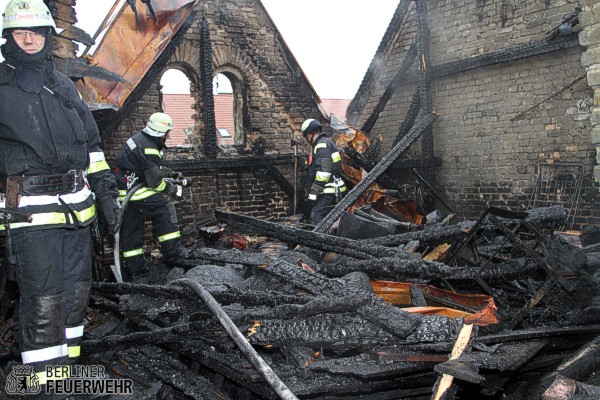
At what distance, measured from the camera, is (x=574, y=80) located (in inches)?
300

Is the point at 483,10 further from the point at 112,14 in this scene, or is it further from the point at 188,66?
the point at 112,14

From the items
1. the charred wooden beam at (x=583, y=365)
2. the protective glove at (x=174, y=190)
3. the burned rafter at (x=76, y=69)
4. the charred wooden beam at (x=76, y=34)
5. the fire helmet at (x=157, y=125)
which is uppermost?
the charred wooden beam at (x=76, y=34)

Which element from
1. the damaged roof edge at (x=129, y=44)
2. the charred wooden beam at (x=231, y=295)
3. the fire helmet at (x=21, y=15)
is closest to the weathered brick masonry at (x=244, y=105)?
the damaged roof edge at (x=129, y=44)

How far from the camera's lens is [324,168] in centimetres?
814

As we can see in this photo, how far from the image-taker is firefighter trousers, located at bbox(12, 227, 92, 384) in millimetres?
3143

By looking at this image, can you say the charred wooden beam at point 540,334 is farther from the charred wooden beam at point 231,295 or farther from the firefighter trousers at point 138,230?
the firefighter trousers at point 138,230

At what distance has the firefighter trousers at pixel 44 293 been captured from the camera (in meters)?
3.14

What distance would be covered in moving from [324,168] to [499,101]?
3.47 metres

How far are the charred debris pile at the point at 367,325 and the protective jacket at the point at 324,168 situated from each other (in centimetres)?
252

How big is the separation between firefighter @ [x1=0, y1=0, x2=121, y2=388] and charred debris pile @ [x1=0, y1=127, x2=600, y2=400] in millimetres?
673

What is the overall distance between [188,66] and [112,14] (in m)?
1.57

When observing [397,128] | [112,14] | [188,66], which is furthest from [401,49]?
[112,14]

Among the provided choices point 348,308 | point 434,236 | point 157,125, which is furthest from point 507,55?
point 348,308

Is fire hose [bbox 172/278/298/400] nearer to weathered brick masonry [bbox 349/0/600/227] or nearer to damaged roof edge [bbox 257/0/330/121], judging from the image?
weathered brick masonry [bbox 349/0/600/227]
